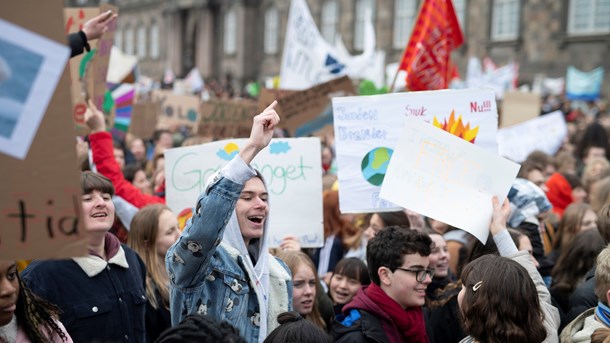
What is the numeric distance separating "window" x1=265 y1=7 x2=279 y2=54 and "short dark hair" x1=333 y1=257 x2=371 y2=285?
34.9m

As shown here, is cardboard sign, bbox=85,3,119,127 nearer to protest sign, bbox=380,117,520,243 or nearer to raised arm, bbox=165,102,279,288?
protest sign, bbox=380,117,520,243

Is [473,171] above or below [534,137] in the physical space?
above

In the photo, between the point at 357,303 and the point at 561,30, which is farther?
the point at 561,30

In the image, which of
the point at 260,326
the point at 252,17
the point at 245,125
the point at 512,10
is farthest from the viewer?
the point at 252,17

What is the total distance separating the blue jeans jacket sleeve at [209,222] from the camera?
8.83ft

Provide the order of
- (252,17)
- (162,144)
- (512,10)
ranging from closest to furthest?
(162,144) → (512,10) → (252,17)

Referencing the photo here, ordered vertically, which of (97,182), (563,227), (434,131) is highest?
(434,131)

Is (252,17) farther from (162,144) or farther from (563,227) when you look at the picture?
(563,227)

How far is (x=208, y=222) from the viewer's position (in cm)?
269

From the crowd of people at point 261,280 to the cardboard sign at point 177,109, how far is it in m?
6.78

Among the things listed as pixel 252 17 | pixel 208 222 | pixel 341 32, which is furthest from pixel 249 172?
pixel 252 17

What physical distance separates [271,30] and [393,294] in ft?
121

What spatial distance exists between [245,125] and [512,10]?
59.6ft

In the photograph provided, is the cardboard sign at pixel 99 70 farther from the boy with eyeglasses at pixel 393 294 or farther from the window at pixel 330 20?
the window at pixel 330 20
